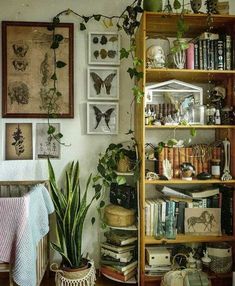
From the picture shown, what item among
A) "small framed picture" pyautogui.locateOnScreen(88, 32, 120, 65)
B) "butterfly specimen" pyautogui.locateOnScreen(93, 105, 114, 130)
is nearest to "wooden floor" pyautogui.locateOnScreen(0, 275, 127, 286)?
"butterfly specimen" pyautogui.locateOnScreen(93, 105, 114, 130)

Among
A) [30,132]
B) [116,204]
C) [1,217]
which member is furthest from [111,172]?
[1,217]

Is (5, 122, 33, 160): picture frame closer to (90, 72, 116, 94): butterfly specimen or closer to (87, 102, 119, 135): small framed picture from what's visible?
(87, 102, 119, 135): small framed picture

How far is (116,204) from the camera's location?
2496 millimetres

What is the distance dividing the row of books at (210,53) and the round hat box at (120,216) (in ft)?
3.88

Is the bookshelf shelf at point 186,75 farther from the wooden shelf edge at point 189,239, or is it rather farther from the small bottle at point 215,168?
the wooden shelf edge at point 189,239

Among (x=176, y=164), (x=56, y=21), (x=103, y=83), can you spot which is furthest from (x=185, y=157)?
(x=56, y=21)

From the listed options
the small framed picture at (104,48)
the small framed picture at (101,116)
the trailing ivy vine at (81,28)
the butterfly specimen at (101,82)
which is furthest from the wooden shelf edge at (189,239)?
the small framed picture at (104,48)

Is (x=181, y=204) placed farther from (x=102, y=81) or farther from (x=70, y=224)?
(x=102, y=81)

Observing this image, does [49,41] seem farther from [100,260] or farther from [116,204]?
[100,260]

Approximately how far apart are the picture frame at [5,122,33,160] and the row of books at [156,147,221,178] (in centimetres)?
107

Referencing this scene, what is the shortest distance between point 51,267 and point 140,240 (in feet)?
2.35

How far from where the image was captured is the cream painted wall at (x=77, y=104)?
8.22 feet

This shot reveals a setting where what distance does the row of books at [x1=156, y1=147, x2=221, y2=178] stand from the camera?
237 centimetres

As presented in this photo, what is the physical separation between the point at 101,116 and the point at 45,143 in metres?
0.51
